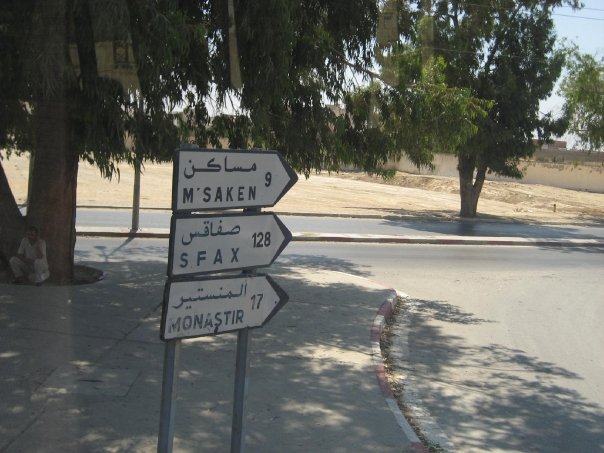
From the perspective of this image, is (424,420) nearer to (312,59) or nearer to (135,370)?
(135,370)

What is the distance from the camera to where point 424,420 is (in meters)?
6.71

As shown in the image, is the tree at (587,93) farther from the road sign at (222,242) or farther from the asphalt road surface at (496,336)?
the road sign at (222,242)

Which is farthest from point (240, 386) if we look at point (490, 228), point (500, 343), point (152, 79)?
point (490, 228)

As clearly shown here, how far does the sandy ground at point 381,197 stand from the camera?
108 feet

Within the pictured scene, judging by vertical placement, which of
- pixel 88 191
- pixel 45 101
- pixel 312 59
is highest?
pixel 312 59

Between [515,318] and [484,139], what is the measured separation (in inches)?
715

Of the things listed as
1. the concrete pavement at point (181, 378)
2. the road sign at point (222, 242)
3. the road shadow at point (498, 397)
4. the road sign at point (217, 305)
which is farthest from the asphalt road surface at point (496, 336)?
the road sign at point (222, 242)

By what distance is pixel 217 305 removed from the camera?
A: 13.3ft

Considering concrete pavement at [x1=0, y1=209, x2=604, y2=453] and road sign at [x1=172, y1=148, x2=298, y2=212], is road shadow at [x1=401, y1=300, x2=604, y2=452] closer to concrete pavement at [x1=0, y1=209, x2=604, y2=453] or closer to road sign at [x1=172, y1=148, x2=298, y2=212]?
concrete pavement at [x1=0, y1=209, x2=604, y2=453]

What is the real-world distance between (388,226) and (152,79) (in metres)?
17.4

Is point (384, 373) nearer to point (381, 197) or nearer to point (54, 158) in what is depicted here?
point (54, 158)

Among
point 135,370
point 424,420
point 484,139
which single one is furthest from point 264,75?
point 484,139

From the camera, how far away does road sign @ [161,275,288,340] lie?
3840 millimetres

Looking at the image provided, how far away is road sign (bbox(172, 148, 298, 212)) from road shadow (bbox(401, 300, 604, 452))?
304 centimetres
